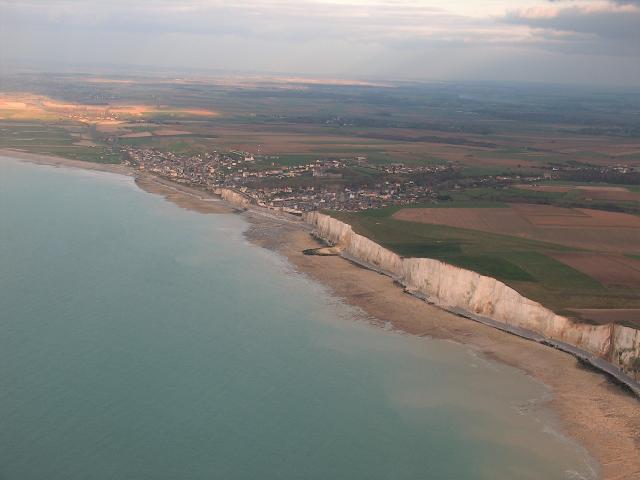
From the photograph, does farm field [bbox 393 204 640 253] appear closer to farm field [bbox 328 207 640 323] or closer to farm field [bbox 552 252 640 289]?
farm field [bbox 328 207 640 323]

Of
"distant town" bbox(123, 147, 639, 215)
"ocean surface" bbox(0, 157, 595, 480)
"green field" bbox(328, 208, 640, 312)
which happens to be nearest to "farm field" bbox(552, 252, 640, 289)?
"green field" bbox(328, 208, 640, 312)

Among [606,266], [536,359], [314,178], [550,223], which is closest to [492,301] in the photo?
[536,359]

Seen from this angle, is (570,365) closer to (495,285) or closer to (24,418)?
(495,285)

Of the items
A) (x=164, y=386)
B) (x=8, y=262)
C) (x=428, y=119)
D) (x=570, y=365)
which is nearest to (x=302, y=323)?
(x=164, y=386)

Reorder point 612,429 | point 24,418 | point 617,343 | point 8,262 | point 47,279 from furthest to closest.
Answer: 1. point 8,262
2. point 47,279
3. point 617,343
4. point 612,429
5. point 24,418

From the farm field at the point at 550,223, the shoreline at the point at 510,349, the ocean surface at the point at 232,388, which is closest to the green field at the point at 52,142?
the shoreline at the point at 510,349

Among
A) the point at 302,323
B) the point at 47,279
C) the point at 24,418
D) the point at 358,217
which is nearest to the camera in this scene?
the point at 24,418
